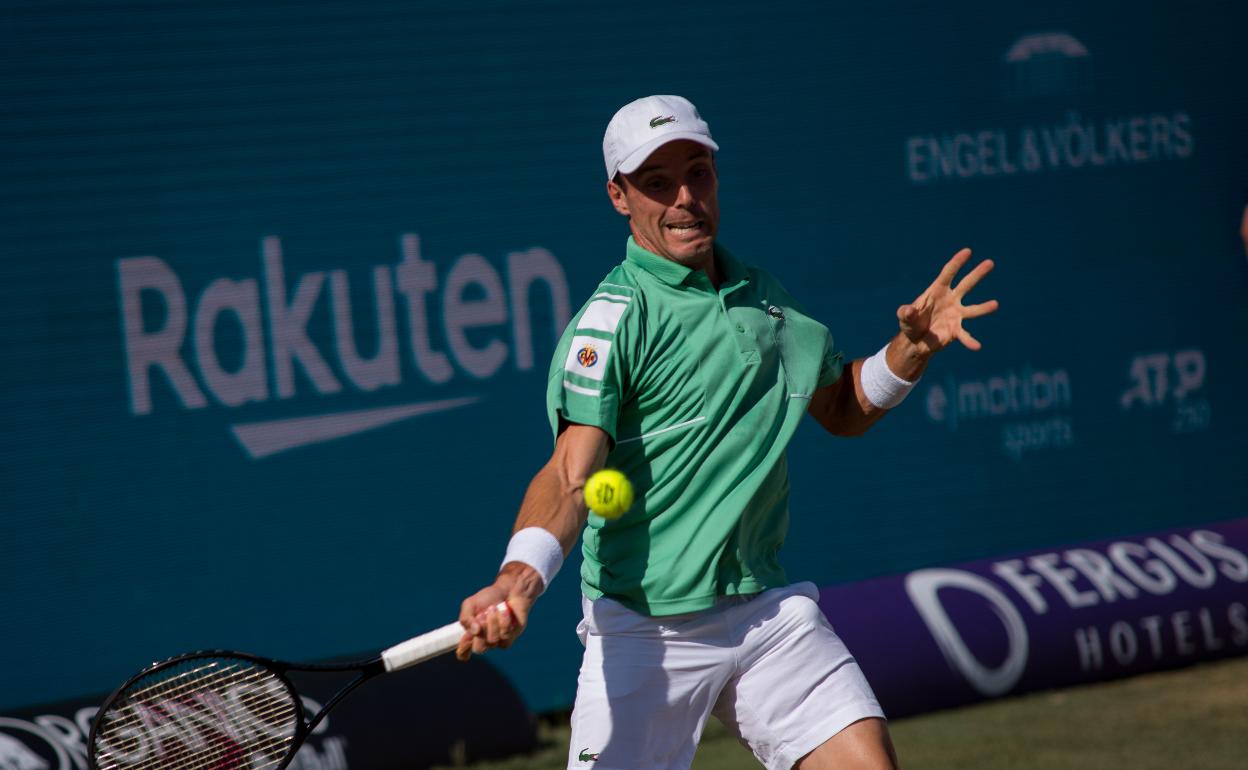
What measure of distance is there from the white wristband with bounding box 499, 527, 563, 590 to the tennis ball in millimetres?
110

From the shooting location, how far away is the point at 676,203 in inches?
138

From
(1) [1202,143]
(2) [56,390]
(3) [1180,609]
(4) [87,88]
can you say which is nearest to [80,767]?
(2) [56,390]

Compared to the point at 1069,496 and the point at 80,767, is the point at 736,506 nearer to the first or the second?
the point at 80,767

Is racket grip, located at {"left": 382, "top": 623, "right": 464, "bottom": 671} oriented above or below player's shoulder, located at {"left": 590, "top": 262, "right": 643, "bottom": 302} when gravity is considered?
below

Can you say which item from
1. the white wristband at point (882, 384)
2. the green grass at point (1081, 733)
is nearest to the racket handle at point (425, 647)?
the white wristband at point (882, 384)

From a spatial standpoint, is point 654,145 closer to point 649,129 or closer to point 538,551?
point 649,129

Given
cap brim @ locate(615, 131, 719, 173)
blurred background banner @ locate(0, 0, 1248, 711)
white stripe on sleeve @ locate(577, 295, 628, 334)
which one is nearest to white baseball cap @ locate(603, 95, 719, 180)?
cap brim @ locate(615, 131, 719, 173)

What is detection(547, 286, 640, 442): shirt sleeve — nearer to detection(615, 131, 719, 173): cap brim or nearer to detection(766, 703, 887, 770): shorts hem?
detection(615, 131, 719, 173): cap brim

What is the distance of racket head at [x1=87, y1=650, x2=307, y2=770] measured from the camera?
11.1 feet

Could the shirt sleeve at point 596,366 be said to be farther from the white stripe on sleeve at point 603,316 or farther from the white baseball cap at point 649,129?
the white baseball cap at point 649,129

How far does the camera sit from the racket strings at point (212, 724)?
342 cm

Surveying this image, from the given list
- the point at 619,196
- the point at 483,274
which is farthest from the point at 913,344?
the point at 483,274

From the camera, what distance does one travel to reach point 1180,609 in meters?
6.87

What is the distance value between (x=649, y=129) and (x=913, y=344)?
848 mm
